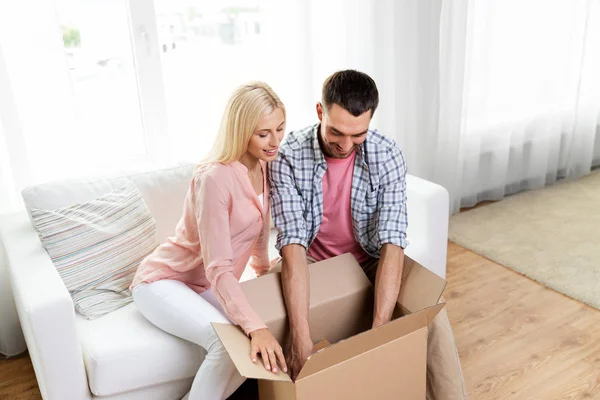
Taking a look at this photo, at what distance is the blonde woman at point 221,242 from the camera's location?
4.97ft

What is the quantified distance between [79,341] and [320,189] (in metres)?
0.78

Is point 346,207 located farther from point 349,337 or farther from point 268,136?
point 349,337

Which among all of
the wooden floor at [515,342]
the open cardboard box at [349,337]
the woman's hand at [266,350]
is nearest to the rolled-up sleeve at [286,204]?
the open cardboard box at [349,337]

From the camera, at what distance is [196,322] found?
1.54 metres

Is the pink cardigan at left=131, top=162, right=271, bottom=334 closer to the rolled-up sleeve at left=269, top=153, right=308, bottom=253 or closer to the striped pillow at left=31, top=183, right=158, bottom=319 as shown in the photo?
the rolled-up sleeve at left=269, top=153, right=308, bottom=253

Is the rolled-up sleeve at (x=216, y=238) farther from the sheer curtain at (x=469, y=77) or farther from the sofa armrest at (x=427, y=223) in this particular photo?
the sheer curtain at (x=469, y=77)

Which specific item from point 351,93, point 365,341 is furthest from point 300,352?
point 351,93

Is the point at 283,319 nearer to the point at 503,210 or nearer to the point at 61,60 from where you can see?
the point at 61,60

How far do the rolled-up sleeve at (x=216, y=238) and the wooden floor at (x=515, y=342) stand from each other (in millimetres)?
909

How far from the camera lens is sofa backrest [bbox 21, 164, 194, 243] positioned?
190 cm

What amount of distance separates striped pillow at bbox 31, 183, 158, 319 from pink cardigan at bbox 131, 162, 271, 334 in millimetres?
134

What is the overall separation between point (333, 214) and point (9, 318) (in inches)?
50.6

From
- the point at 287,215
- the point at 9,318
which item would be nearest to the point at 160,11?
the point at 287,215

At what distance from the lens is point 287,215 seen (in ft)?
5.54
